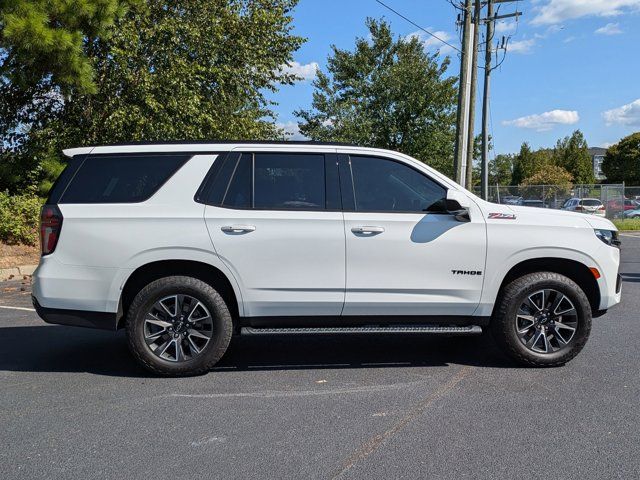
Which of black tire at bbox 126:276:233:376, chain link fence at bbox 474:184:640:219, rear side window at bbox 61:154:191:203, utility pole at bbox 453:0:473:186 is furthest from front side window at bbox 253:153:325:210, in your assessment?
chain link fence at bbox 474:184:640:219

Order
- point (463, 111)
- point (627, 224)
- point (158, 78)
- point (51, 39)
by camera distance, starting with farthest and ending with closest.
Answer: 1. point (627, 224)
2. point (463, 111)
3. point (158, 78)
4. point (51, 39)

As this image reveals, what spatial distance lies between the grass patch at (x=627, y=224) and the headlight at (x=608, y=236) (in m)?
25.8

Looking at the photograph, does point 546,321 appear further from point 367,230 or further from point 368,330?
point 367,230

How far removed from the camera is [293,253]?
5062 mm

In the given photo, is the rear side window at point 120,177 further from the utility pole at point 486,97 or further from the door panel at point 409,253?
the utility pole at point 486,97

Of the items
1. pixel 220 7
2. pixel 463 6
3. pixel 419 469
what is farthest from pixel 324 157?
pixel 463 6

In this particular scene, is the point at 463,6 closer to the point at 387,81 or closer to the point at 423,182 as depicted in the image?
the point at 387,81

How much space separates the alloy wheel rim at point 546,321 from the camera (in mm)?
5316

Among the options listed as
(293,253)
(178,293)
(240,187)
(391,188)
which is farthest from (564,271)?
(178,293)

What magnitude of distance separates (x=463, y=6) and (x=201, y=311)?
54.3 ft

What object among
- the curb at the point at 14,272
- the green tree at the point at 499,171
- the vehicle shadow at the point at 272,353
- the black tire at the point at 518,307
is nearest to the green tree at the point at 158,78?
the curb at the point at 14,272

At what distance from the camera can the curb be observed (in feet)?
37.6

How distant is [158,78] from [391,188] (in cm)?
1052

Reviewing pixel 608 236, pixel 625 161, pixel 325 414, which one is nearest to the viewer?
pixel 325 414
